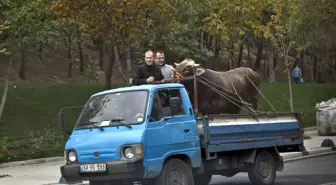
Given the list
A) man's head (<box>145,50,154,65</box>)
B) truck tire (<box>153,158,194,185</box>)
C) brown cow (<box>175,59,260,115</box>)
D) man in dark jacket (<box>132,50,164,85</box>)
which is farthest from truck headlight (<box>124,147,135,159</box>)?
brown cow (<box>175,59,260,115</box>)

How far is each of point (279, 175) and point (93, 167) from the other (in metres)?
6.19

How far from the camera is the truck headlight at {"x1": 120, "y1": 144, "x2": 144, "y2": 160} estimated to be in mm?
Answer: 11234

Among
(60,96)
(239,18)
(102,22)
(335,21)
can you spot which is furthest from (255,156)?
(335,21)

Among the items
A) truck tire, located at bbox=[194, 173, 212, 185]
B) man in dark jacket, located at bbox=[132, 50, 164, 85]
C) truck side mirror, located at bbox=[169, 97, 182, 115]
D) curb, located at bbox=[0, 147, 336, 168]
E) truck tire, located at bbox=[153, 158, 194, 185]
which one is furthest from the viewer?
curb, located at bbox=[0, 147, 336, 168]

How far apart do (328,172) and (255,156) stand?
3.10 m

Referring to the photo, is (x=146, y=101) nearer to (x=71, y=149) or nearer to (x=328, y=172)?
(x=71, y=149)

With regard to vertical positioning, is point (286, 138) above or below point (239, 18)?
below

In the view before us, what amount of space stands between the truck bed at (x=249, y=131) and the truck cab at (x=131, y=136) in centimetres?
34

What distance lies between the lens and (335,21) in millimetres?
33781

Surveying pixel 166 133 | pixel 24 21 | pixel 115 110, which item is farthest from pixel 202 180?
pixel 24 21

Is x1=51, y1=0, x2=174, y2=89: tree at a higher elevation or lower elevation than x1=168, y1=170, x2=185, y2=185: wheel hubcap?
higher

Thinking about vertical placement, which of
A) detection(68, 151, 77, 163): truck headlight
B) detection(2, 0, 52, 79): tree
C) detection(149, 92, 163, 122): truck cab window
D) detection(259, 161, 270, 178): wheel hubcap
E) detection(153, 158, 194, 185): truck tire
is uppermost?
detection(2, 0, 52, 79): tree

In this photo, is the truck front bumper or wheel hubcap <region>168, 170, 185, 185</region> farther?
wheel hubcap <region>168, 170, 185, 185</region>

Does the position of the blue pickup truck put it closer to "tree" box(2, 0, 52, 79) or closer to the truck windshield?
the truck windshield
